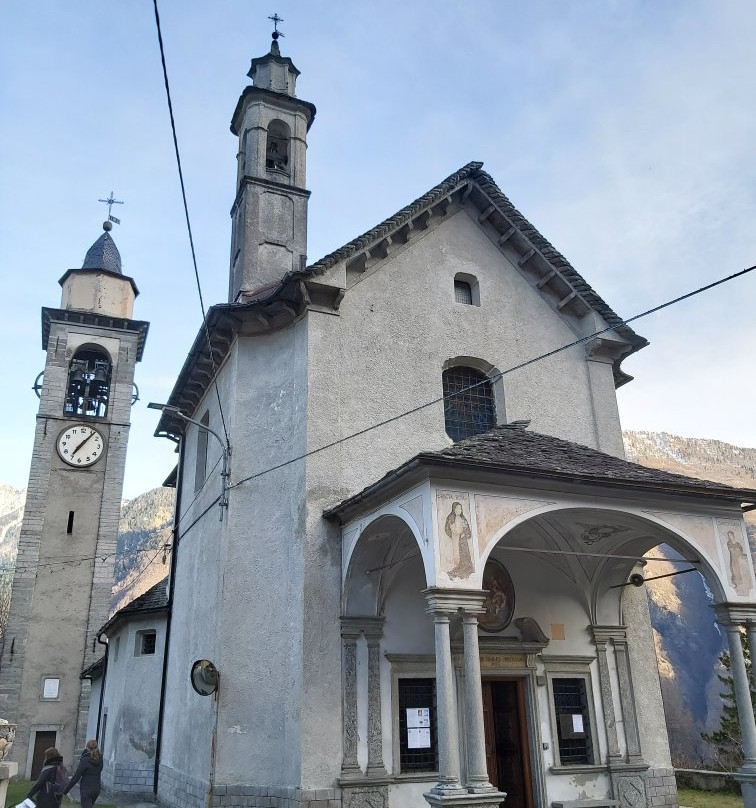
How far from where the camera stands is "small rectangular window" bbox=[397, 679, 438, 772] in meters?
11.2

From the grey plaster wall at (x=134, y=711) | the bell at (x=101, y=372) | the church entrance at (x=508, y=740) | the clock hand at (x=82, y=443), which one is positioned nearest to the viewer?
the church entrance at (x=508, y=740)

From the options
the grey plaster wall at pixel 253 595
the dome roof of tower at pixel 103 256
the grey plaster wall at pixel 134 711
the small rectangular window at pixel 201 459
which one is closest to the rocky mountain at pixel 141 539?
the dome roof of tower at pixel 103 256

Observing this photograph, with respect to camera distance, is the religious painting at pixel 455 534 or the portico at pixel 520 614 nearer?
the religious painting at pixel 455 534

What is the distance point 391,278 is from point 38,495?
1987 centimetres

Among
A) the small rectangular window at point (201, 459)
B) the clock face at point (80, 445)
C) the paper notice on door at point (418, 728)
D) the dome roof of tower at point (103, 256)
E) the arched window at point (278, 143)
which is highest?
the dome roof of tower at point (103, 256)

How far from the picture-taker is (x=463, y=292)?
Answer: 15.0 metres

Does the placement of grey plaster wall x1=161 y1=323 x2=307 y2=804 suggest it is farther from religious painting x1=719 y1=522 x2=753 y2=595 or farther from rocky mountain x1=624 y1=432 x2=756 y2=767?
rocky mountain x1=624 y1=432 x2=756 y2=767

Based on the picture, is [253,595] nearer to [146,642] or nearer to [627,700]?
[627,700]

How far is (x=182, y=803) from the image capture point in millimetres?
12609

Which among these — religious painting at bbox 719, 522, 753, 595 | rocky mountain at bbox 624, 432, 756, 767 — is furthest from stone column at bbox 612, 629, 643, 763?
rocky mountain at bbox 624, 432, 756, 767

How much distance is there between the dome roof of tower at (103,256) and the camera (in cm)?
3234

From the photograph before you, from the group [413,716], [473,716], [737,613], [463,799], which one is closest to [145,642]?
[413,716]

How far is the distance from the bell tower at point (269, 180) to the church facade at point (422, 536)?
70mm

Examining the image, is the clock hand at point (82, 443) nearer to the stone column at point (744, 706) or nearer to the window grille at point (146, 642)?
the window grille at point (146, 642)
